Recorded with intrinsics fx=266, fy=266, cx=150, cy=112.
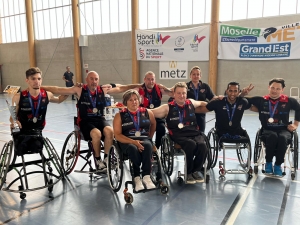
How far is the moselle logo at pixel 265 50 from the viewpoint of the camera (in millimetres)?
8312

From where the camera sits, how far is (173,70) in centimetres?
1051

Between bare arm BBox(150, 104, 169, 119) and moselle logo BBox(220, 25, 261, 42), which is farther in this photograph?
moselle logo BBox(220, 25, 261, 42)

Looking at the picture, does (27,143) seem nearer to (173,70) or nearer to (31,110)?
(31,110)

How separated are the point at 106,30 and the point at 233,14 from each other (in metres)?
5.73

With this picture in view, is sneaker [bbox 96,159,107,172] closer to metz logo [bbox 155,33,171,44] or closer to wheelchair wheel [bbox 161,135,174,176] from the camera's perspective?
wheelchair wheel [bbox 161,135,174,176]

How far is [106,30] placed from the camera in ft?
40.0

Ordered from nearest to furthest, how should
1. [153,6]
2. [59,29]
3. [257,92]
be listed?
[257,92], [153,6], [59,29]

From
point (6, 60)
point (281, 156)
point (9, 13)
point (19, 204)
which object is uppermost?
point (9, 13)

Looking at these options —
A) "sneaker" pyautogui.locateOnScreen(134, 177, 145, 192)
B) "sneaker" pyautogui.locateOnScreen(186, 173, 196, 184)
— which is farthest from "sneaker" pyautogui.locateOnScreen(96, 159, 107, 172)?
"sneaker" pyautogui.locateOnScreen(186, 173, 196, 184)

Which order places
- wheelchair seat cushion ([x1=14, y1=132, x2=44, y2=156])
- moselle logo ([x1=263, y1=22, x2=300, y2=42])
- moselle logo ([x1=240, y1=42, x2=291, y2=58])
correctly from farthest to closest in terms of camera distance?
moselle logo ([x1=240, y1=42, x2=291, y2=58]) < moselle logo ([x1=263, y1=22, x2=300, y2=42]) < wheelchair seat cushion ([x1=14, y1=132, x2=44, y2=156])

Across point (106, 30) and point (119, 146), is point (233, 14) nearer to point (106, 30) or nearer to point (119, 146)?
point (106, 30)

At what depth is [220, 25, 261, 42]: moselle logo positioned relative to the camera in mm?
8637

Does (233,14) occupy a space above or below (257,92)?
above

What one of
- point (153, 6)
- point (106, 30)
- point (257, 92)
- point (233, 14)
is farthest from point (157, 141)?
point (106, 30)
